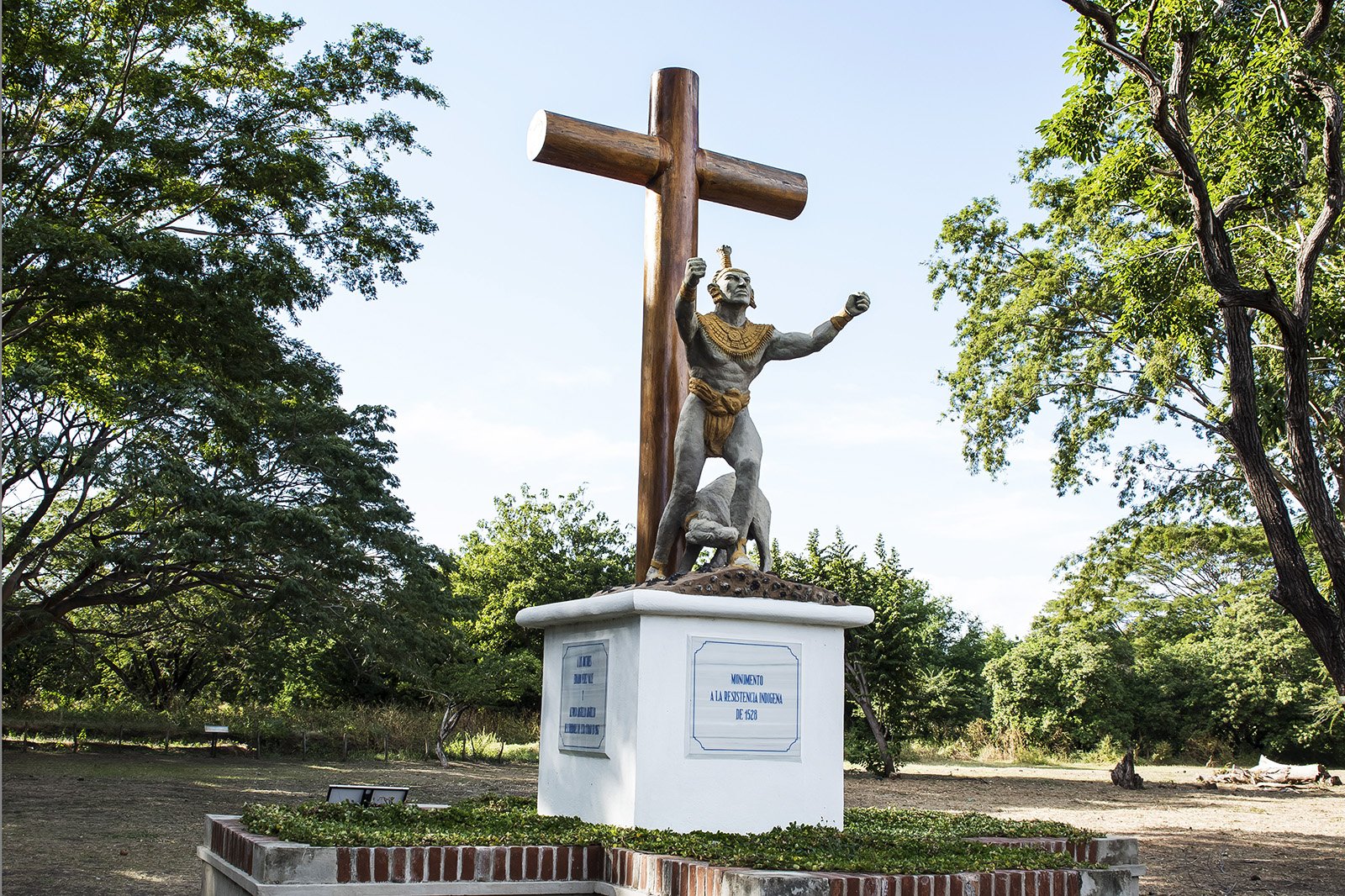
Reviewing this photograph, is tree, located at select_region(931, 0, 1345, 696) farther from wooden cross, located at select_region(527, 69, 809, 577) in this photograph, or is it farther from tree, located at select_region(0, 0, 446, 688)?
tree, located at select_region(0, 0, 446, 688)

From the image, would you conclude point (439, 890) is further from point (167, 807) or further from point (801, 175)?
point (167, 807)

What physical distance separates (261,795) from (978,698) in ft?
59.0

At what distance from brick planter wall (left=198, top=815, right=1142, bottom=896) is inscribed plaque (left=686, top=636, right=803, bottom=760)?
33.9 inches

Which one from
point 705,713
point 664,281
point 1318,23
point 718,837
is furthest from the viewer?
point 1318,23

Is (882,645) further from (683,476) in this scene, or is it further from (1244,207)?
(683,476)

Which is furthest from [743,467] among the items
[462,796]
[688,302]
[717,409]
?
[462,796]

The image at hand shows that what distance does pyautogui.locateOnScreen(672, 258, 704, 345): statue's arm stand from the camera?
18.6ft

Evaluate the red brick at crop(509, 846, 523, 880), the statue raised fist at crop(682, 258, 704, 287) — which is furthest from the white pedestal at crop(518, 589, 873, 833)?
the statue raised fist at crop(682, 258, 704, 287)

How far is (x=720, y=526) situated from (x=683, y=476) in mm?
337

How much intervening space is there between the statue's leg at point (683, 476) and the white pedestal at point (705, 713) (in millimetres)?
594

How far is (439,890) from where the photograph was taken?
4.50 m

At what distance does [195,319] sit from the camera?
46.6 feet

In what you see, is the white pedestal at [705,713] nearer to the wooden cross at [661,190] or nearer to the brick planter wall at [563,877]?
the brick planter wall at [563,877]

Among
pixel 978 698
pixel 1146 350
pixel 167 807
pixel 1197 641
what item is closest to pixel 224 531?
pixel 167 807
